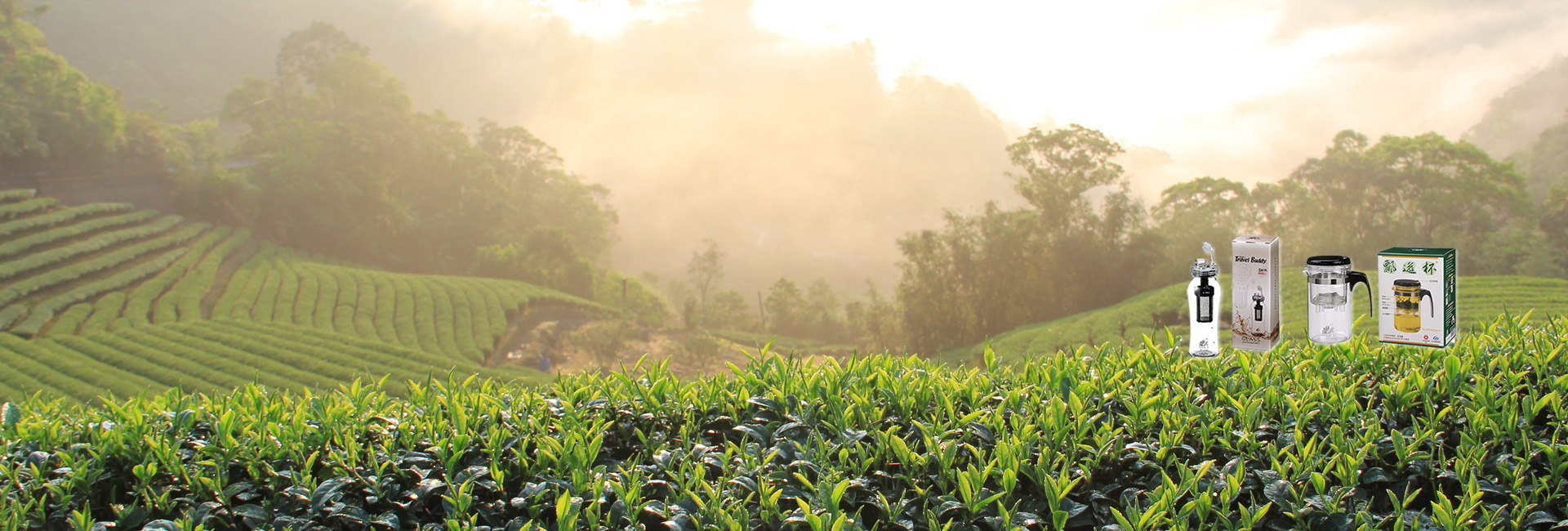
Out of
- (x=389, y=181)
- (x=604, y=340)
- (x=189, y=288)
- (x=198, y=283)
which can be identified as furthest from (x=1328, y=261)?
(x=389, y=181)

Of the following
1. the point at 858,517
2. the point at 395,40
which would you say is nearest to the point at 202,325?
the point at 858,517

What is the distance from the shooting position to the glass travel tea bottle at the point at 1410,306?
2.41m

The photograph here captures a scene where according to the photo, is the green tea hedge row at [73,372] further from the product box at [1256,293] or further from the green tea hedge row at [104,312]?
the product box at [1256,293]

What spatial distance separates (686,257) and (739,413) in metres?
43.1

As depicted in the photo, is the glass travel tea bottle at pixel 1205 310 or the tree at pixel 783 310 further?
the tree at pixel 783 310

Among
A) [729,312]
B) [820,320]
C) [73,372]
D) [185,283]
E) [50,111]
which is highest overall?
[50,111]

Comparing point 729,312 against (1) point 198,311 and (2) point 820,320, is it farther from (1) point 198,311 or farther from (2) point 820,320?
(1) point 198,311

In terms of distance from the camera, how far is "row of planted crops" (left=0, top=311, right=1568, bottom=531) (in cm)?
152

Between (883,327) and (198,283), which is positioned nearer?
(883,327)

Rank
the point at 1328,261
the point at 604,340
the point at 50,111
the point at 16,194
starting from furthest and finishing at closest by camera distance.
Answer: the point at 50,111 → the point at 16,194 → the point at 604,340 → the point at 1328,261

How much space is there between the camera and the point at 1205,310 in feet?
8.47

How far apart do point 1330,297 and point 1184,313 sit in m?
7.41

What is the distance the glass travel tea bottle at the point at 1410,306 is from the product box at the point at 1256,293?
1.10ft

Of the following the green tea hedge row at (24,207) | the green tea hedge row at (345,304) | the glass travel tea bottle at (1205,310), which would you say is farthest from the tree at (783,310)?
the glass travel tea bottle at (1205,310)
